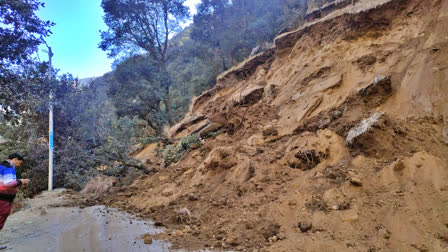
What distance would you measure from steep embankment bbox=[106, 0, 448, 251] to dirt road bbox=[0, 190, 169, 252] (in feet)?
1.96

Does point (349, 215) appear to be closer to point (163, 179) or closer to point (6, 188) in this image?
point (6, 188)

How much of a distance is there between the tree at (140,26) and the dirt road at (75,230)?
11.5 m

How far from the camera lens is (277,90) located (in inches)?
358

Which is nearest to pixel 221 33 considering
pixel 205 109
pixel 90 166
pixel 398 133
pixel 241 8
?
→ pixel 241 8

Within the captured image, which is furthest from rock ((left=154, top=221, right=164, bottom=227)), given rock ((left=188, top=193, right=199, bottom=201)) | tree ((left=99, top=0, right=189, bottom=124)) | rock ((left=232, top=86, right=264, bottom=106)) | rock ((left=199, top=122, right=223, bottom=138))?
tree ((left=99, top=0, right=189, bottom=124))

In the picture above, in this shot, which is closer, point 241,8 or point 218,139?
point 218,139

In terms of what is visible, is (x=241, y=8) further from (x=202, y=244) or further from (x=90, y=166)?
(x=202, y=244)

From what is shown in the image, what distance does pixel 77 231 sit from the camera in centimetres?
529

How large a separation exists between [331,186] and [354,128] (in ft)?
4.56

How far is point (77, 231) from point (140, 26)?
52.1 feet

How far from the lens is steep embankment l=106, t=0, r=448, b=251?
12.5 feet

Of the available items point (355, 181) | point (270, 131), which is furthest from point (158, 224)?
point (270, 131)

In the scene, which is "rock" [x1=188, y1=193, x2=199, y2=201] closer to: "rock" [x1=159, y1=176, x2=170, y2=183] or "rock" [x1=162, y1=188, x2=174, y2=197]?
"rock" [x1=162, y1=188, x2=174, y2=197]

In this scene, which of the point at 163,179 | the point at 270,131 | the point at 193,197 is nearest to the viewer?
the point at 193,197
